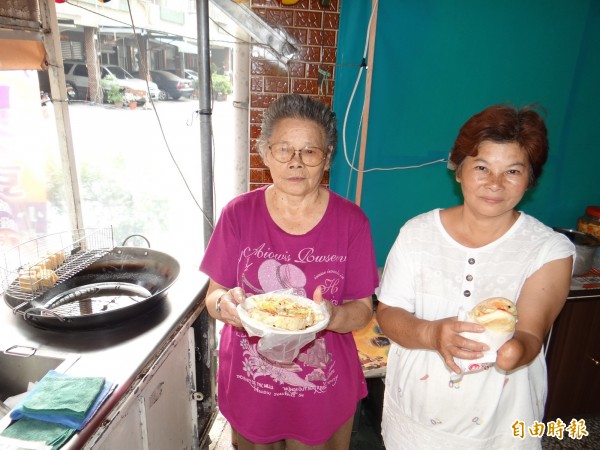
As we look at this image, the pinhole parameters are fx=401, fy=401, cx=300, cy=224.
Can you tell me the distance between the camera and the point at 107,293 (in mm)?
1900

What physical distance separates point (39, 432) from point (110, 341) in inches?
17.4

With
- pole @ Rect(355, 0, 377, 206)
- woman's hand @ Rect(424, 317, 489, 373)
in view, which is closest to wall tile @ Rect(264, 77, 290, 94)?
pole @ Rect(355, 0, 377, 206)

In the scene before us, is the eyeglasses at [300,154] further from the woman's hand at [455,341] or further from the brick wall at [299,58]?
the brick wall at [299,58]

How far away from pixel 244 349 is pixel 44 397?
662 mm

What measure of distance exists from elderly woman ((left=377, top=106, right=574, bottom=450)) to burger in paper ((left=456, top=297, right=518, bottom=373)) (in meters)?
0.06

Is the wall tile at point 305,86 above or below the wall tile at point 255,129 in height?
above

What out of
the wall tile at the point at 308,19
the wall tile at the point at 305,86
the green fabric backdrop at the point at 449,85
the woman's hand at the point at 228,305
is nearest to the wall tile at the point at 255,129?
the wall tile at the point at 305,86

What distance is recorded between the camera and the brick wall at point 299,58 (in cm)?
251

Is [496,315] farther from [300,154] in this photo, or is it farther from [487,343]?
[300,154]

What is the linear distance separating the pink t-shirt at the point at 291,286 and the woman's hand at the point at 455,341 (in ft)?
1.18

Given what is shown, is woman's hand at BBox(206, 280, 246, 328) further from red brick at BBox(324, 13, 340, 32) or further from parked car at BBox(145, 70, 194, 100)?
parked car at BBox(145, 70, 194, 100)

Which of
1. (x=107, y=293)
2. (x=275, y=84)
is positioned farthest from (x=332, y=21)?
(x=107, y=293)

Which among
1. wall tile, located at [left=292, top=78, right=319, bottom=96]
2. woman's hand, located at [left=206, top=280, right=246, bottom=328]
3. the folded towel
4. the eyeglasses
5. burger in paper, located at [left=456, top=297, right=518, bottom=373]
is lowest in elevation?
the folded towel

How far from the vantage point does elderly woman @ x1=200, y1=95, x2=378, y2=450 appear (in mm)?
1495
